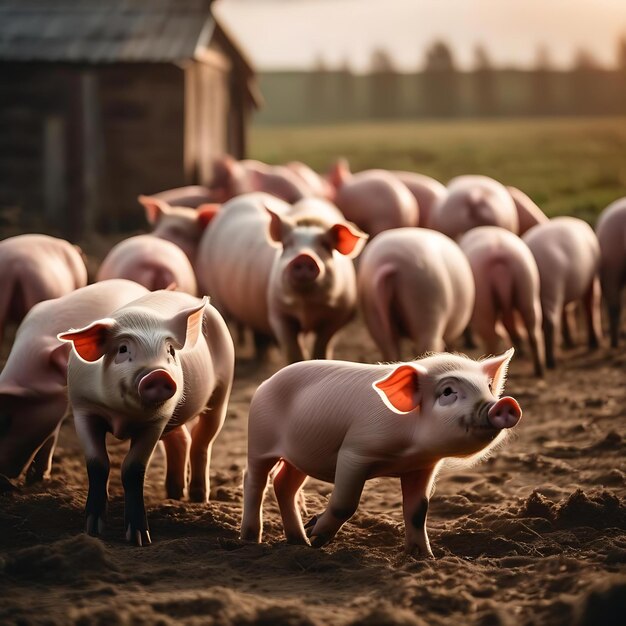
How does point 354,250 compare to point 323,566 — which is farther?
point 354,250

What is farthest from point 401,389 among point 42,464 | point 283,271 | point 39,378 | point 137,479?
point 283,271

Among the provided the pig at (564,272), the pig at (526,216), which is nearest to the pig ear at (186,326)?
the pig at (564,272)

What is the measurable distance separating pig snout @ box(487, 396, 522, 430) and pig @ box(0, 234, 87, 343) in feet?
10.3

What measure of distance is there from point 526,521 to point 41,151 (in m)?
8.15

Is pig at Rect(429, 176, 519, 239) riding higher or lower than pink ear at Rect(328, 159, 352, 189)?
lower

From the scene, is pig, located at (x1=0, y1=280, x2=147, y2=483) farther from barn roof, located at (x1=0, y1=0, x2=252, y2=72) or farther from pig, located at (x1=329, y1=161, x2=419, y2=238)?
barn roof, located at (x1=0, y1=0, x2=252, y2=72)

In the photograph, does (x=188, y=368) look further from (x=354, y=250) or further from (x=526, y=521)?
(x=354, y=250)

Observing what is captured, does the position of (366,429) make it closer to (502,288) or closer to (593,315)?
(502,288)

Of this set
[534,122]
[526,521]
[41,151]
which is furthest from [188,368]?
[534,122]

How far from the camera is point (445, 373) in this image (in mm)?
3498

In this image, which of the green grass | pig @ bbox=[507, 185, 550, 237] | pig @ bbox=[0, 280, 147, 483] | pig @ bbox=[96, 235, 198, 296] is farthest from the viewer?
the green grass

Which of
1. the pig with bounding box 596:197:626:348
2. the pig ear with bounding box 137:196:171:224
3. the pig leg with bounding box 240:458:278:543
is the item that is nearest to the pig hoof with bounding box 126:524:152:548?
the pig leg with bounding box 240:458:278:543

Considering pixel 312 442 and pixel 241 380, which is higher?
pixel 312 442

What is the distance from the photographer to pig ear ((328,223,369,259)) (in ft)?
18.3
